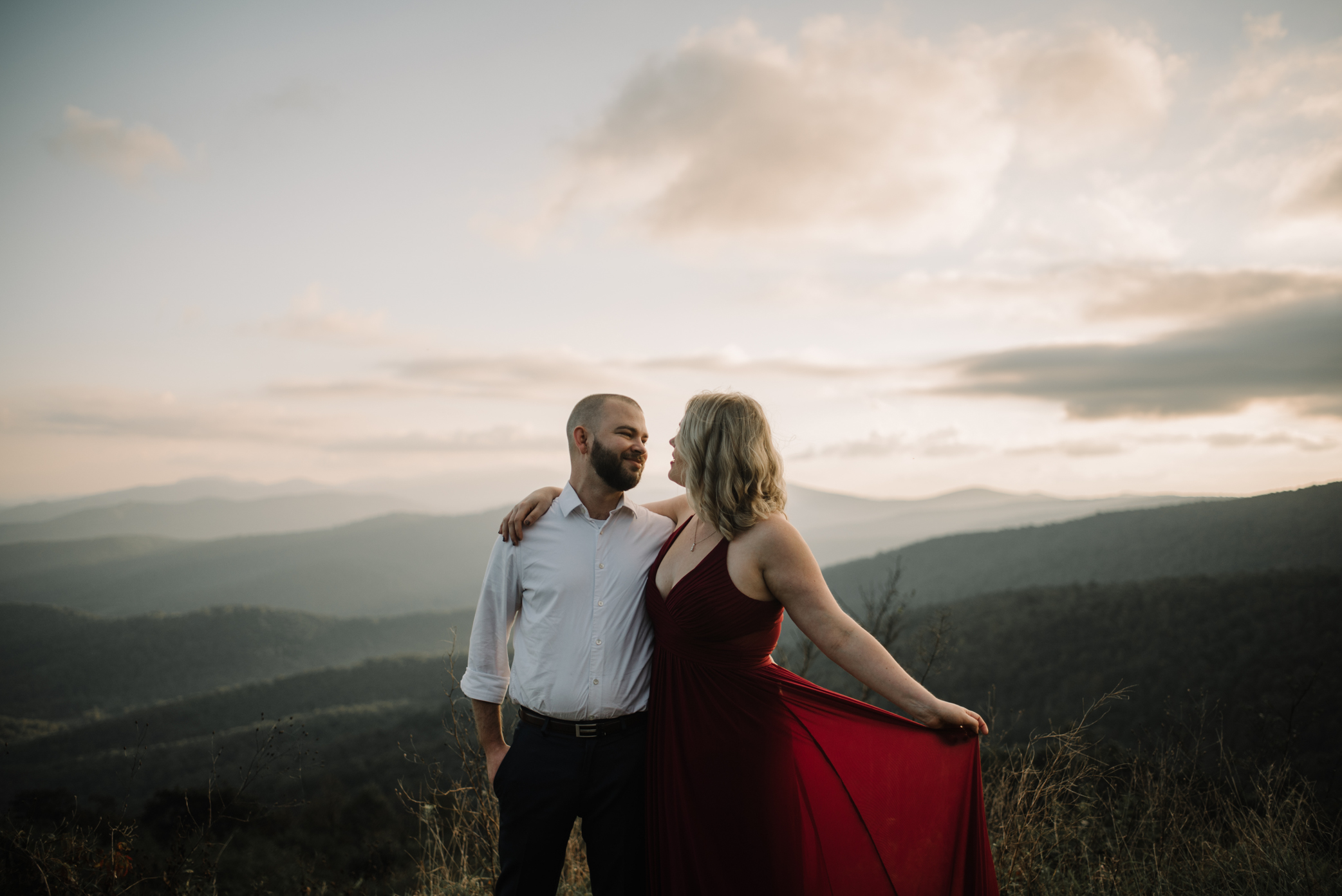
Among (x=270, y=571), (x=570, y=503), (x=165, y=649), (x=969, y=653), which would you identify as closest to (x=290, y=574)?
(x=270, y=571)

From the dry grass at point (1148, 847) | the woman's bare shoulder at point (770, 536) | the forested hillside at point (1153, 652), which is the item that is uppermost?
the woman's bare shoulder at point (770, 536)

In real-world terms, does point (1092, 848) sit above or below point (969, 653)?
above

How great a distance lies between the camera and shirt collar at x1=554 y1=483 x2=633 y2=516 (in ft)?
8.73

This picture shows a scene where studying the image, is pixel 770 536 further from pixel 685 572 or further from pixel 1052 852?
pixel 1052 852

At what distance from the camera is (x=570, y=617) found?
2529mm

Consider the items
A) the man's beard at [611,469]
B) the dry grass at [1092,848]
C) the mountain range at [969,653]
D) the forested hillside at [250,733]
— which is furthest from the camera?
the forested hillside at [250,733]

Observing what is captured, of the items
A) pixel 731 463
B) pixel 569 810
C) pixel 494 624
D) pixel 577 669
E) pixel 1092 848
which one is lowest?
pixel 1092 848

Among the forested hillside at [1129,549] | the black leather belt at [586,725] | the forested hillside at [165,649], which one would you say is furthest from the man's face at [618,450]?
the forested hillside at [165,649]

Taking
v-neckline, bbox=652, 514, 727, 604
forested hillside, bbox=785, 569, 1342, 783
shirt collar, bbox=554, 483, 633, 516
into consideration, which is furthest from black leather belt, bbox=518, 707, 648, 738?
forested hillside, bbox=785, 569, 1342, 783

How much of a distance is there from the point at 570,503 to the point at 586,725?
81 cm

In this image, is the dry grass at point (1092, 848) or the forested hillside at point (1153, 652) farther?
the forested hillside at point (1153, 652)

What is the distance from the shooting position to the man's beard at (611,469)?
2.60 m

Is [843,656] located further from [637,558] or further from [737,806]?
[637,558]

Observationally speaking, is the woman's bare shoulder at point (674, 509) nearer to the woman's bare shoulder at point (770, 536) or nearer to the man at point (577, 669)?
the man at point (577, 669)
